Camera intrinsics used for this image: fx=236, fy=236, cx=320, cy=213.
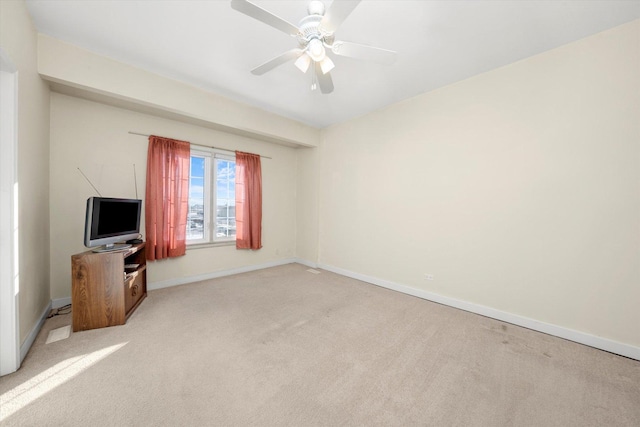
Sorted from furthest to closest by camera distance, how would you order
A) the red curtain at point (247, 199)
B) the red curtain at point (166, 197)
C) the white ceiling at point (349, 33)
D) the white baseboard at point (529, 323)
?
1. the red curtain at point (247, 199)
2. the red curtain at point (166, 197)
3. the white baseboard at point (529, 323)
4. the white ceiling at point (349, 33)

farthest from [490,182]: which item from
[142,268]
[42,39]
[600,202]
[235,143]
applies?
[42,39]

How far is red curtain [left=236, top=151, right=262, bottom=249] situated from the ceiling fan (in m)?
2.38

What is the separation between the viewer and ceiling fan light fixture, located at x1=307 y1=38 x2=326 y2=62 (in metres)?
1.74

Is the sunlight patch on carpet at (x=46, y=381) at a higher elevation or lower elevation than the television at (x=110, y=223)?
lower

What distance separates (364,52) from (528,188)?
221 centimetres

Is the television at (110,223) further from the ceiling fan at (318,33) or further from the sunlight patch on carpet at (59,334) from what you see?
the ceiling fan at (318,33)

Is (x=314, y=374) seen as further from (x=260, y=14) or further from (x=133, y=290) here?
(x=260, y=14)

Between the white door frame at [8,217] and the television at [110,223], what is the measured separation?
67cm

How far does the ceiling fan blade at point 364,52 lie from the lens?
1792 millimetres

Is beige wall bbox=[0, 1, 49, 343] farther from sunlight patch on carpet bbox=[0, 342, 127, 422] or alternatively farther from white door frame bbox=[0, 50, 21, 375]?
sunlight patch on carpet bbox=[0, 342, 127, 422]

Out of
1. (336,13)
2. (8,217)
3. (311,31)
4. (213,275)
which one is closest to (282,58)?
(311,31)

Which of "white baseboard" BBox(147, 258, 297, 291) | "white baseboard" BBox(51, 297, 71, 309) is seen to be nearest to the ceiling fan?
"white baseboard" BBox(147, 258, 297, 291)

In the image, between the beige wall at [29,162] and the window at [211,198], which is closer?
the beige wall at [29,162]

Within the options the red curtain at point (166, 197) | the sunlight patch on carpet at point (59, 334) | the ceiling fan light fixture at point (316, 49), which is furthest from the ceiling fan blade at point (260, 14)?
the sunlight patch on carpet at point (59, 334)
